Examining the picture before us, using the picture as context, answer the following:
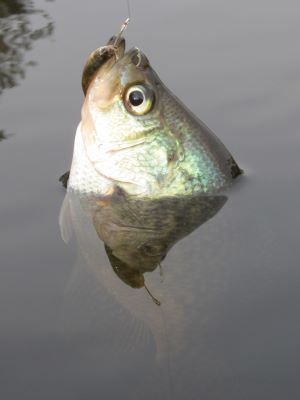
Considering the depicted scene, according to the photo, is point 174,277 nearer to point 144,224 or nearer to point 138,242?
point 138,242

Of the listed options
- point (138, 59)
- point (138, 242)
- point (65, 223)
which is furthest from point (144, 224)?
point (138, 59)

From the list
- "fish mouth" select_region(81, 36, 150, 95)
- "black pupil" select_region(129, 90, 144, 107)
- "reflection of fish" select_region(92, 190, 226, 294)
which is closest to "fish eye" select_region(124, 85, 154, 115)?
"black pupil" select_region(129, 90, 144, 107)

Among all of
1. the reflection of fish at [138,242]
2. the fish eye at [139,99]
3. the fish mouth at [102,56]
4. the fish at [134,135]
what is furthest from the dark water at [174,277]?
the fish mouth at [102,56]

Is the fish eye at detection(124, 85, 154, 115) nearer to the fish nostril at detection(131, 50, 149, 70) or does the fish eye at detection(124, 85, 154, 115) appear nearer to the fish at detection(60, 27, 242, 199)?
the fish at detection(60, 27, 242, 199)

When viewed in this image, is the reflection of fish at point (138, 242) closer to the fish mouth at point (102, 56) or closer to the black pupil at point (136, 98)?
the black pupil at point (136, 98)

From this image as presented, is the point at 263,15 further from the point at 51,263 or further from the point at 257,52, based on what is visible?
the point at 51,263

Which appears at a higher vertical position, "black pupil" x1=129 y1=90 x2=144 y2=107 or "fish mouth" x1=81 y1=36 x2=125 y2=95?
"fish mouth" x1=81 y1=36 x2=125 y2=95

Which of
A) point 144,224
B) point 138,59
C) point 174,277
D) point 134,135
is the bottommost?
point 174,277

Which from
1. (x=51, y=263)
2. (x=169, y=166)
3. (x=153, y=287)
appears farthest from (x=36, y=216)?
(x=153, y=287)
